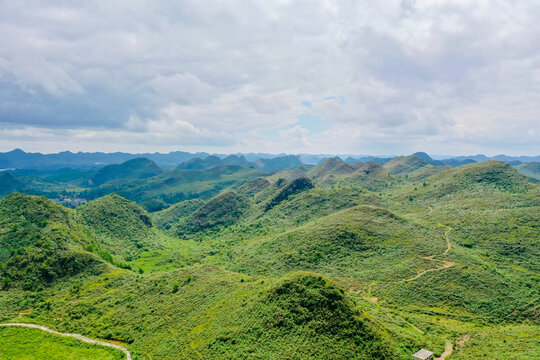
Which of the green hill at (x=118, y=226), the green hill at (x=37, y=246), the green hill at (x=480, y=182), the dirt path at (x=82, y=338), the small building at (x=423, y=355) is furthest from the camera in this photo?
the green hill at (x=480, y=182)

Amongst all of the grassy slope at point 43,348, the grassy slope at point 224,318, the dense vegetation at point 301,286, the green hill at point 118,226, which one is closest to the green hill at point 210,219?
the green hill at point 118,226

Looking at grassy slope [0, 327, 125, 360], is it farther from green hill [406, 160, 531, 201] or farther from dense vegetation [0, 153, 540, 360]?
green hill [406, 160, 531, 201]

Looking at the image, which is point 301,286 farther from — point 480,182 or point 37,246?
point 480,182

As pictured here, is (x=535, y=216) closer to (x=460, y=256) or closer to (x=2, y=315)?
(x=460, y=256)

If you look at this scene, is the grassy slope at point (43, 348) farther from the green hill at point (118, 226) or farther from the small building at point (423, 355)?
the green hill at point (118, 226)

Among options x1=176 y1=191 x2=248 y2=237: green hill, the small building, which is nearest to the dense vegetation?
the small building
